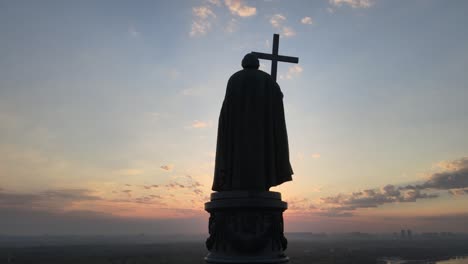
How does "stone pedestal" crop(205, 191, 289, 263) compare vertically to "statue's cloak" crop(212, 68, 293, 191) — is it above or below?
below

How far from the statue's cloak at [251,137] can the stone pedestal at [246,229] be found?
436mm

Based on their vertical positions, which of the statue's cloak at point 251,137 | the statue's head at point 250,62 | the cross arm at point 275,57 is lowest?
the statue's cloak at point 251,137

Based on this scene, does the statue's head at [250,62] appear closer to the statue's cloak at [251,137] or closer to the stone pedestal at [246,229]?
the statue's cloak at [251,137]

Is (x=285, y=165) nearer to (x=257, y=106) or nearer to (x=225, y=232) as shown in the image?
(x=257, y=106)

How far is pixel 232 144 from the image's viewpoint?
7.34 m

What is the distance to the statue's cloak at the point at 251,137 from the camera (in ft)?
23.1

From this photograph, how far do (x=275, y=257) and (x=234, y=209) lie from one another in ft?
3.30

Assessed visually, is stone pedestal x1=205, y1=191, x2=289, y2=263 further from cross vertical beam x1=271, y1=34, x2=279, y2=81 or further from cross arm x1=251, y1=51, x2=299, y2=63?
cross arm x1=251, y1=51, x2=299, y2=63

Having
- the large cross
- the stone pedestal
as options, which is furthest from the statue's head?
the stone pedestal

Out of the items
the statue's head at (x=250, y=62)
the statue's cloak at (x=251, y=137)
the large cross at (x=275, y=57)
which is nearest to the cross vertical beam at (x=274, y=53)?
the large cross at (x=275, y=57)

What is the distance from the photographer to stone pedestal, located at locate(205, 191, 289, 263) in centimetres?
638

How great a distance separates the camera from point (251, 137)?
23.5ft

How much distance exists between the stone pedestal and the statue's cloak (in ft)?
1.43

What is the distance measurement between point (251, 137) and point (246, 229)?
1634 mm
